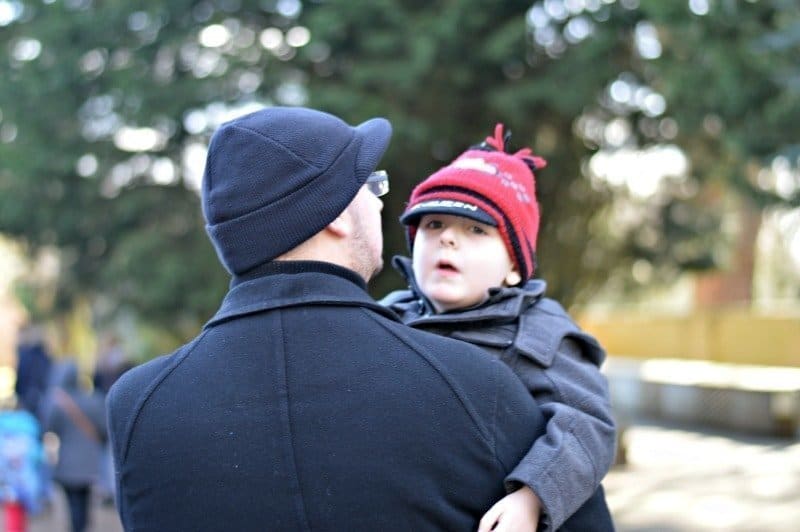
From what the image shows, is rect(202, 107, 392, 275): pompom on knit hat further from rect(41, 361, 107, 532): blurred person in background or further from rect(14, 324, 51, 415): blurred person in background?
rect(14, 324, 51, 415): blurred person in background

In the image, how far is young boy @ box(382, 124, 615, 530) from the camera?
1.99 m

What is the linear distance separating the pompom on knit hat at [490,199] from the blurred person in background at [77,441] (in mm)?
6889

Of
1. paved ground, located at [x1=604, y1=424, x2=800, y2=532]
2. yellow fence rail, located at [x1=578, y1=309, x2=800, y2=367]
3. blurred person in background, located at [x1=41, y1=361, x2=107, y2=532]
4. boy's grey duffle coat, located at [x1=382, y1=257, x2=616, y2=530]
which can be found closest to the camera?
boy's grey duffle coat, located at [x1=382, y1=257, x2=616, y2=530]

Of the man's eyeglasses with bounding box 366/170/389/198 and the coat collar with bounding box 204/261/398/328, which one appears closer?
the coat collar with bounding box 204/261/398/328

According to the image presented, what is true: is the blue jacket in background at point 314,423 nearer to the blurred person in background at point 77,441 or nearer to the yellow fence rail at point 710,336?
the blurred person in background at point 77,441

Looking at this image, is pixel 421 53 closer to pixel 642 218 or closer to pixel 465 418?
pixel 642 218

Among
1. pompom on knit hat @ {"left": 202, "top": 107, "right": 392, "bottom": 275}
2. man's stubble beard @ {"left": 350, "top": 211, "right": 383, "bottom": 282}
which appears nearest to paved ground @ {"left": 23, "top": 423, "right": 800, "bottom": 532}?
man's stubble beard @ {"left": 350, "top": 211, "right": 383, "bottom": 282}

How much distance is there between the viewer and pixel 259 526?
1.77 meters

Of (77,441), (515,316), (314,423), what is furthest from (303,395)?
(77,441)

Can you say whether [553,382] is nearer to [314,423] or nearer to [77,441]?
[314,423]

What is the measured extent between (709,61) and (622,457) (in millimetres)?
6224

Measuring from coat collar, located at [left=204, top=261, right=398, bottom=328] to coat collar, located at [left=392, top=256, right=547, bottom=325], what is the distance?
0.53m

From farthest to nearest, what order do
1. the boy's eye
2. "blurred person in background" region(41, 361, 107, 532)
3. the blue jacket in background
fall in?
"blurred person in background" region(41, 361, 107, 532) → the boy's eye → the blue jacket in background

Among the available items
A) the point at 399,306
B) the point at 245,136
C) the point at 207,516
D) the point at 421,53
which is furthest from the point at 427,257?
the point at 421,53
